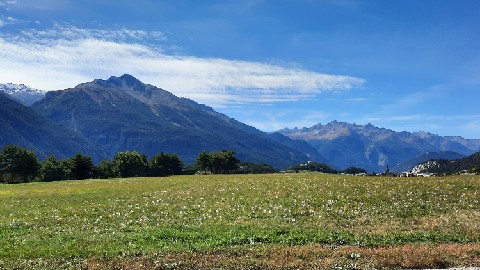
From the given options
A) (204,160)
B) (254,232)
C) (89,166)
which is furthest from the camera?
(204,160)

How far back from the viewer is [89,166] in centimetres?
14325

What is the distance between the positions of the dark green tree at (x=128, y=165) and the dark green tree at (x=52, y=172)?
17.2m

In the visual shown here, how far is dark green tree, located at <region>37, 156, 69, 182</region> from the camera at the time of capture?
463 feet

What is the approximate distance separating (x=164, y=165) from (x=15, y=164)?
51.6m

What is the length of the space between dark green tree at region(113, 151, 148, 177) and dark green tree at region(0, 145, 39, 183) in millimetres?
27258

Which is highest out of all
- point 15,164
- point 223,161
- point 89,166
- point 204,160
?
point 204,160

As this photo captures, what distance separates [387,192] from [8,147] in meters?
129

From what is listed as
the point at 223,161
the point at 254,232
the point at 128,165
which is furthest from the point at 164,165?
the point at 254,232

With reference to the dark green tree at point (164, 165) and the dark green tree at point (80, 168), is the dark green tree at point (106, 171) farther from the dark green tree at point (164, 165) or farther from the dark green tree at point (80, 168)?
the dark green tree at point (164, 165)

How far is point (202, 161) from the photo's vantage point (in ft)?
558

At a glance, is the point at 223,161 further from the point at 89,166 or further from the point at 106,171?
the point at 89,166

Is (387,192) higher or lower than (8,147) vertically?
Result: lower

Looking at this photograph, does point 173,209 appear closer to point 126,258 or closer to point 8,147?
point 126,258

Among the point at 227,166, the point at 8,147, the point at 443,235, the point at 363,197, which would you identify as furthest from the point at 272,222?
the point at 227,166
